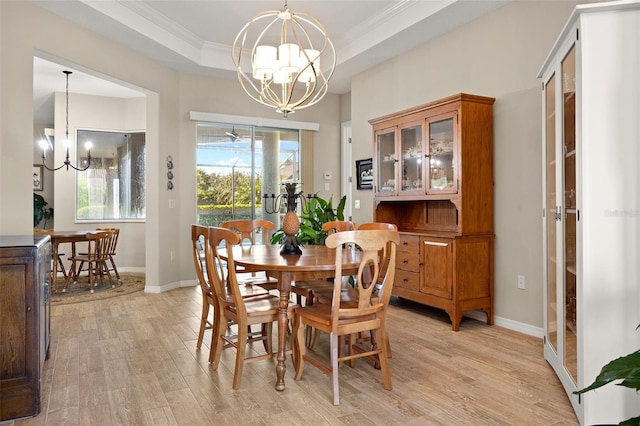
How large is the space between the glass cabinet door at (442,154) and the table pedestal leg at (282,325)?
1924mm

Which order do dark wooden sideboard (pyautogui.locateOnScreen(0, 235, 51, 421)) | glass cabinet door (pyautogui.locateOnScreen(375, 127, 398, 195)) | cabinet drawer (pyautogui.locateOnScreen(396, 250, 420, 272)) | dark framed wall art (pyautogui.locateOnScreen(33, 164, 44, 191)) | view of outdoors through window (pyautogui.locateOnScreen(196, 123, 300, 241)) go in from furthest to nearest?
dark framed wall art (pyautogui.locateOnScreen(33, 164, 44, 191)) < view of outdoors through window (pyautogui.locateOnScreen(196, 123, 300, 241)) < glass cabinet door (pyautogui.locateOnScreen(375, 127, 398, 195)) < cabinet drawer (pyautogui.locateOnScreen(396, 250, 420, 272)) < dark wooden sideboard (pyautogui.locateOnScreen(0, 235, 51, 421))

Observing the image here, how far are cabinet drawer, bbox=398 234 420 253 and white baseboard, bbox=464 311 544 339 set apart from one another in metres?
0.80

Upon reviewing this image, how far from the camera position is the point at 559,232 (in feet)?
8.02

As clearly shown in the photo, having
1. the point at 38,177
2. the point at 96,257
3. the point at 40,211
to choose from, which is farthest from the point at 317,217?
the point at 38,177

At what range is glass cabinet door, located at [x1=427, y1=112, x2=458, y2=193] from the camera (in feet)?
12.1

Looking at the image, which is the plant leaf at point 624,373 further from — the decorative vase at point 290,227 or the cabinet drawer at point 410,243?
the cabinet drawer at point 410,243

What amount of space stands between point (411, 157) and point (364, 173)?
1392mm

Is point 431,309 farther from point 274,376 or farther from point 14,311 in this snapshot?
point 14,311

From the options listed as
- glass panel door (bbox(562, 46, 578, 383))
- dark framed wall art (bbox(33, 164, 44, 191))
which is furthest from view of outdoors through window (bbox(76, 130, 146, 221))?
glass panel door (bbox(562, 46, 578, 383))

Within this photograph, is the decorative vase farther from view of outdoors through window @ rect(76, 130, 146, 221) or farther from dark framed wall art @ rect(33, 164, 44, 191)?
dark framed wall art @ rect(33, 164, 44, 191)

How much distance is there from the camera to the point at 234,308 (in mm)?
2568

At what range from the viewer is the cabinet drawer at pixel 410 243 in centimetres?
395

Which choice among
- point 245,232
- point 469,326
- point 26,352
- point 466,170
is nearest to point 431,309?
point 469,326

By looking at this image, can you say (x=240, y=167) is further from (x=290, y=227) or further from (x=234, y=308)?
(x=234, y=308)
